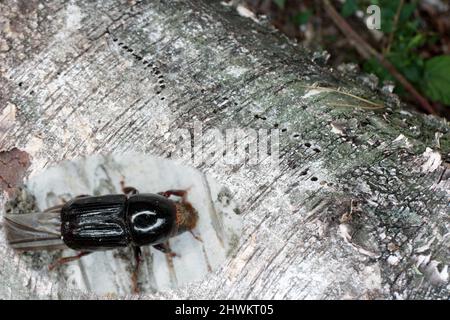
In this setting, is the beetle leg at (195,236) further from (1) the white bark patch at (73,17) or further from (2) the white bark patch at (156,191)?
(1) the white bark patch at (73,17)

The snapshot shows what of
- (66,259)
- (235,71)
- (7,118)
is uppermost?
(235,71)

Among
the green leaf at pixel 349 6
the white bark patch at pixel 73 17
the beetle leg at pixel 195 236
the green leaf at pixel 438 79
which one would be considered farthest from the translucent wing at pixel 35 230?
the green leaf at pixel 438 79

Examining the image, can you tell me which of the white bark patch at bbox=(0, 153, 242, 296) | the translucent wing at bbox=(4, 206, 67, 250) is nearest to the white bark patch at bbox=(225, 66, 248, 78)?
the white bark patch at bbox=(0, 153, 242, 296)

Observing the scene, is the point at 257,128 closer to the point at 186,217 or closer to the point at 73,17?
the point at 186,217

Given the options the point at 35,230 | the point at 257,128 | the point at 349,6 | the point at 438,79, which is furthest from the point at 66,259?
the point at 438,79

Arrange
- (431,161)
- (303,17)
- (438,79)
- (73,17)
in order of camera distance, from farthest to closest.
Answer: (303,17) → (438,79) → (73,17) → (431,161)

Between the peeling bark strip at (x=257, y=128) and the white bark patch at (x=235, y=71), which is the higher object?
the white bark patch at (x=235, y=71)

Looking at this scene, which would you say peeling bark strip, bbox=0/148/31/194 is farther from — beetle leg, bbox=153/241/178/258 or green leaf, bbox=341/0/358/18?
green leaf, bbox=341/0/358/18
